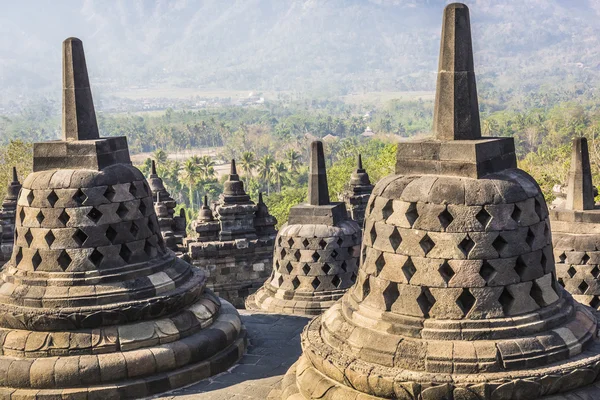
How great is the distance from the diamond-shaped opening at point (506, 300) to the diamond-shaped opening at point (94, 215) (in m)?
4.13

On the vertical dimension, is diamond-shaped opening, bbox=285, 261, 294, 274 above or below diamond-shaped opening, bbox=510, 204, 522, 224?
below

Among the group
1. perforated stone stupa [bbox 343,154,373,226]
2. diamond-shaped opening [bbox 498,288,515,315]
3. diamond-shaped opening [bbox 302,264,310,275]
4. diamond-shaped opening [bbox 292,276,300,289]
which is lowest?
diamond-shaped opening [bbox 292,276,300,289]

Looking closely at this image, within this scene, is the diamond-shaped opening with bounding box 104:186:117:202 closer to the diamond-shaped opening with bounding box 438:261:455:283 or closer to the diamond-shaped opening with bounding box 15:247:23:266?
the diamond-shaped opening with bounding box 15:247:23:266

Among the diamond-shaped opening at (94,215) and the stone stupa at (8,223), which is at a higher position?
the diamond-shaped opening at (94,215)

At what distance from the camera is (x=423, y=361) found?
480cm

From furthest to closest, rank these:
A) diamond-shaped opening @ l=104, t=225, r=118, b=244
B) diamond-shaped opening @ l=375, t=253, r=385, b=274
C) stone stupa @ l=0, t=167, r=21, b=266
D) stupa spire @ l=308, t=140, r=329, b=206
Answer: stone stupa @ l=0, t=167, r=21, b=266 → stupa spire @ l=308, t=140, r=329, b=206 → diamond-shaped opening @ l=104, t=225, r=118, b=244 → diamond-shaped opening @ l=375, t=253, r=385, b=274

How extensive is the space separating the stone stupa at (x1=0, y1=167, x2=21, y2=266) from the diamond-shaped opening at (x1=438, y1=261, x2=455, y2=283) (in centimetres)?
1343

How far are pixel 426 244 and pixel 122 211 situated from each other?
3632 mm

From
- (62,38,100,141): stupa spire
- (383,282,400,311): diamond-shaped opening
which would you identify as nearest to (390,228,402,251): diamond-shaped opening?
(383,282,400,311): diamond-shaped opening

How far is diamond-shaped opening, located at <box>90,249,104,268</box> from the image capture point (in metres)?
7.35

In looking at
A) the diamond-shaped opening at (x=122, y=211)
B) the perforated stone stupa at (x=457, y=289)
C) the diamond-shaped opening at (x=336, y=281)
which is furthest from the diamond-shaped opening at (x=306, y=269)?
the perforated stone stupa at (x=457, y=289)

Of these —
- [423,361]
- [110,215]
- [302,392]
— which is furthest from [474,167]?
[110,215]

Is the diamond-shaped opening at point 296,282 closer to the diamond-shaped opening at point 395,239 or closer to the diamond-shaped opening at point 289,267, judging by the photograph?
the diamond-shaped opening at point 289,267

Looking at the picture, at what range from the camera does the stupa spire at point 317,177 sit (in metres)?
11.8
